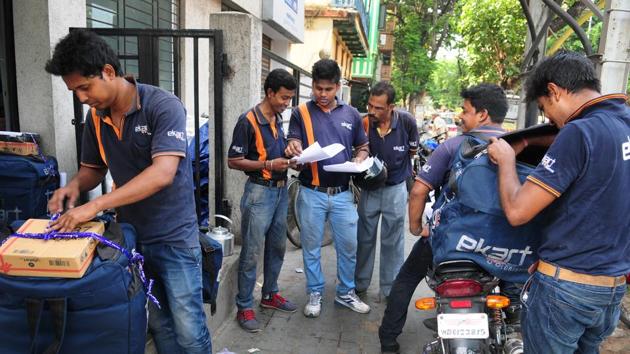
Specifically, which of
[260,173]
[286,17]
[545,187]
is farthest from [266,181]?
[286,17]

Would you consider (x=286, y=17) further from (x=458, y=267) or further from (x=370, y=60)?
(x=370, y=60)

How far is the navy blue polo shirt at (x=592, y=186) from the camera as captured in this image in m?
1.74

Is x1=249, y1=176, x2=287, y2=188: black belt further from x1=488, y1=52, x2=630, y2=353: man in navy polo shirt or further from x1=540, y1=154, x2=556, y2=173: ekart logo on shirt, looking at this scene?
x1=540, y1=154, x2=556, y2=173: ekart logo on shirt

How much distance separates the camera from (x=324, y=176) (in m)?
3.56

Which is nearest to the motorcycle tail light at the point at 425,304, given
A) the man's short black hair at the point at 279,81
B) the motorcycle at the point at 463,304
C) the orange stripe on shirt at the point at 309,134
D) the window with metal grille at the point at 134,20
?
the motorcycle at the point at 463,304

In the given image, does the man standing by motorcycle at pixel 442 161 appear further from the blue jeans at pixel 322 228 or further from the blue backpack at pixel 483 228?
the blue jeans at pixel 322 228

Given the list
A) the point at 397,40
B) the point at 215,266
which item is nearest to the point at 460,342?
the point at 215,266

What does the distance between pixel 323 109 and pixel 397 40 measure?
24618mm

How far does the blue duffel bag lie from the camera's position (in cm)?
160

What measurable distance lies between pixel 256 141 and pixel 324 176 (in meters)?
0.62

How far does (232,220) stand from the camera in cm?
419

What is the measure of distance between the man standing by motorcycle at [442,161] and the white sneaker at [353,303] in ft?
2.63

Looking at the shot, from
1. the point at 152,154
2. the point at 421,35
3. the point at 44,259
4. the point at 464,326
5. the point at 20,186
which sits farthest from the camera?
the point at 421,35

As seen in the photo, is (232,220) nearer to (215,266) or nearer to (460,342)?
(215,266)
